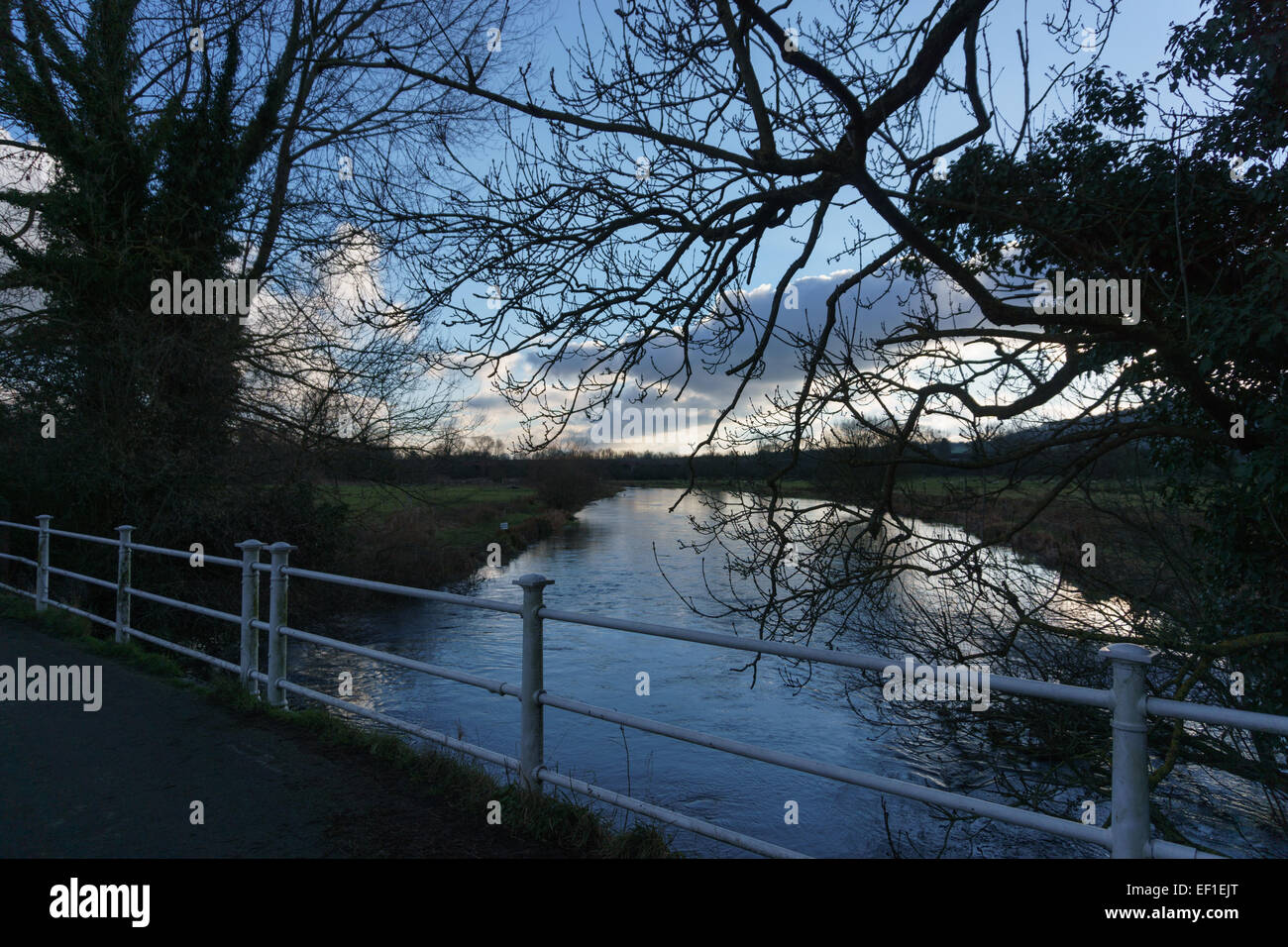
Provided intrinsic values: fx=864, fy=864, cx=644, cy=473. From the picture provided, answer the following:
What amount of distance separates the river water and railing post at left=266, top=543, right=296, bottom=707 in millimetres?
1480

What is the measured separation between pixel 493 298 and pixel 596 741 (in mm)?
7571

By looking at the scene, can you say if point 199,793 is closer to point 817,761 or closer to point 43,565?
point 817,761

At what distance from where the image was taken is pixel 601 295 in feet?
19.1

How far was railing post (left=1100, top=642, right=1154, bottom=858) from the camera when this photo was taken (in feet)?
8.66

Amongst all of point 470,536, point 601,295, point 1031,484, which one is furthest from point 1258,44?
point 470,536

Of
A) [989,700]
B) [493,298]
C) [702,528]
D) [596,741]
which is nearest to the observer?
[493,298]

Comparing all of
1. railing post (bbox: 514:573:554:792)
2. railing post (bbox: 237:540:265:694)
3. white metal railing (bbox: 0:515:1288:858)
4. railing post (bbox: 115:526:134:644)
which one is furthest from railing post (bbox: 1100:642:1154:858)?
railing post (bbox: 115:526:134:644)

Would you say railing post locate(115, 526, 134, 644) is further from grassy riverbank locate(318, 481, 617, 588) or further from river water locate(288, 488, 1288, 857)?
grassy riverbank locate(318, 481, 617, 588)

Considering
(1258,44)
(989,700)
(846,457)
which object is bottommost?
(989,700)

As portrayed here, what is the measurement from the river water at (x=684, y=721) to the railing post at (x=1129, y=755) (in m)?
2.42

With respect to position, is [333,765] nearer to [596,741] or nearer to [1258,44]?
[596,741]

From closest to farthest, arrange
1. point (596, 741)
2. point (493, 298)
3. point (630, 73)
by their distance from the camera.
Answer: point (630, 73)
point (493, 298)
point (596, 741)

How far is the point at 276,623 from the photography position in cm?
627
